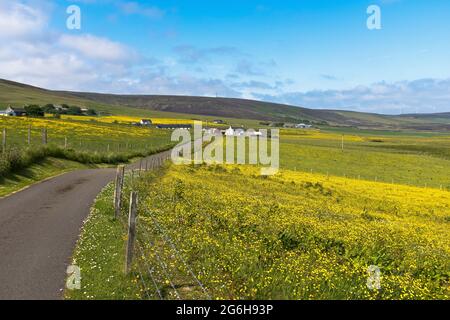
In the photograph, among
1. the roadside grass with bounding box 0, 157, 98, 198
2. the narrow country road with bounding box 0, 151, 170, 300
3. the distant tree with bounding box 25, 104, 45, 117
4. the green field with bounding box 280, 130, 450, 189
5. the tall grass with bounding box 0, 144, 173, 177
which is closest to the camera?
the narrow country road with bounding box 0, 151, 170, 300

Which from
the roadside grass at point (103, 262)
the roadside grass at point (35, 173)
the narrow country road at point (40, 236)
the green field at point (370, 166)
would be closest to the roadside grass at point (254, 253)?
the roadside grass at point (103, 262)

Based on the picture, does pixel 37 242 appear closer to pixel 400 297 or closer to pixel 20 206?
pixel 20 206

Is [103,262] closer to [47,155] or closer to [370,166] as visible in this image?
[47,155]

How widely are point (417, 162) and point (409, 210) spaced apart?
57362mm

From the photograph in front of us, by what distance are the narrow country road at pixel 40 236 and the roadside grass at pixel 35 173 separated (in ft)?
3.16

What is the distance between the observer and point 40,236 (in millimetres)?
14867

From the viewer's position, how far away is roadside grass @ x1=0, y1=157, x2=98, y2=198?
969 inches

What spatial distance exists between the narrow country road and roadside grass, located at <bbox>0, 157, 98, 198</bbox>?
0.96 m

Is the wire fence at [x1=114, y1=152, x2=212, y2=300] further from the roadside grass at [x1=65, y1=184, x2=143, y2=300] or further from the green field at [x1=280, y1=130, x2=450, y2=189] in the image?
the green field at [x1=280, y1=130, x2=450, y2=189]

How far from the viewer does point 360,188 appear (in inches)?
1807

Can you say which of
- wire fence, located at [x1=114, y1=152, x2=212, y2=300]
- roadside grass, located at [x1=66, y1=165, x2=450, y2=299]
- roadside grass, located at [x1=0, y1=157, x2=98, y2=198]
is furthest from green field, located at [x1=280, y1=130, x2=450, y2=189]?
wire fence, located at [x1=114, y1=152, x2=212, y2=300]

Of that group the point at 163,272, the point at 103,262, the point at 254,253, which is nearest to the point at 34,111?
the point at 103,262

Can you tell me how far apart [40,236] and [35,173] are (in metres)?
17.1
